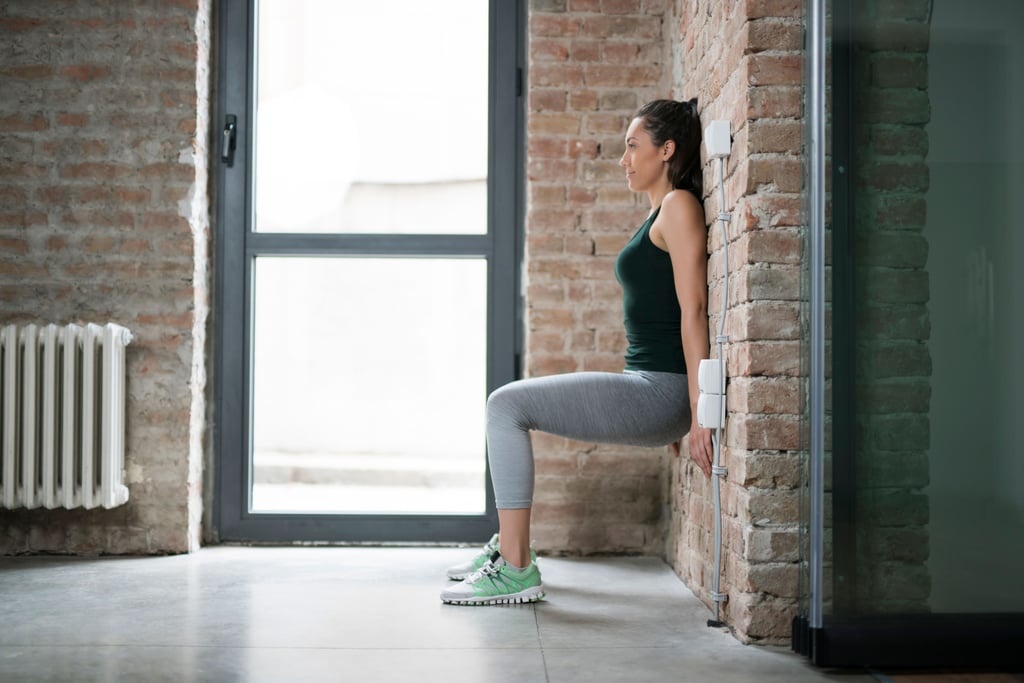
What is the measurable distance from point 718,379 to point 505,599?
0.83 m

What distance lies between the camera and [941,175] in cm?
196

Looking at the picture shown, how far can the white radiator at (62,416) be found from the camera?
3.28 meters

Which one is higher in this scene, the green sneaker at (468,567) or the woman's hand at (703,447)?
the woman's hand at (703,447)

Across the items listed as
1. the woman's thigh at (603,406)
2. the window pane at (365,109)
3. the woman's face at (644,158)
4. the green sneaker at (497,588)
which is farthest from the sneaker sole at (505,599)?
the window pane at (365,109)

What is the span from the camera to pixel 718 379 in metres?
2.42

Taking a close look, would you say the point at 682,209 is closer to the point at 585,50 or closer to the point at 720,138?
the point at 720,138

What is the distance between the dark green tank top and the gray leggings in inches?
1.7

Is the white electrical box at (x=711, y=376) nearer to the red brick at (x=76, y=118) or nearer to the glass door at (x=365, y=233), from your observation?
the glass door at (x=365, y=233)

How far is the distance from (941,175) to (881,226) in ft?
0.48

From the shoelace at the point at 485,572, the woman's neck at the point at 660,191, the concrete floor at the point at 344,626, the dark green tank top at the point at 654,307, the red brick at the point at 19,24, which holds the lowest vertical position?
the concrete floor at the point at 344,626

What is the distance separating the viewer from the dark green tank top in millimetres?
2689

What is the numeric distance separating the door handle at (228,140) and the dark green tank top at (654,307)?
166 centimetres

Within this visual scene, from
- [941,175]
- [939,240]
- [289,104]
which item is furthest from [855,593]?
[289,104]

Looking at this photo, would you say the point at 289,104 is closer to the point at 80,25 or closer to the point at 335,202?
the point at 335,202
